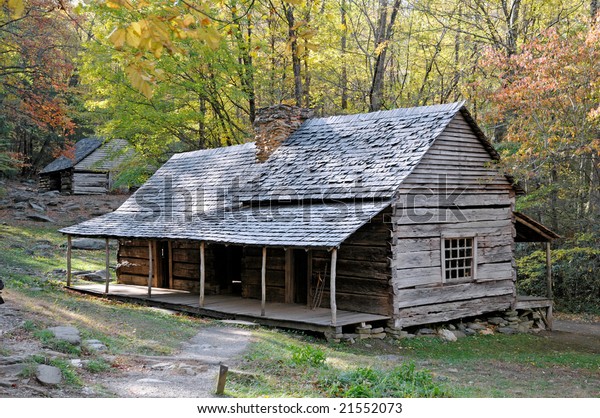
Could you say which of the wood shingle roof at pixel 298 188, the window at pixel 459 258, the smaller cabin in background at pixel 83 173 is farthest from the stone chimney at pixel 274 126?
the smaller cabin in background at pixel 83 173

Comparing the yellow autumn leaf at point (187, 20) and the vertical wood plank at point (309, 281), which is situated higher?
the yellow autumn leaf at point (187, 20)

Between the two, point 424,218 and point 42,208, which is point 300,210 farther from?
point 42,208

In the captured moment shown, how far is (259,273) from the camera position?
1791 cm

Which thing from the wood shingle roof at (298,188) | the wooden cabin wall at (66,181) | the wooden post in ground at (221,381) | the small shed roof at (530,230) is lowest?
the wooden post in ground at (221,381)

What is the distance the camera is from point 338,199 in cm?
1580

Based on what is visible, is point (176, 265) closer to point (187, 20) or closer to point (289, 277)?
point (289, 277)

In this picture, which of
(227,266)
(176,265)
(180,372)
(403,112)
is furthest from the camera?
(176,265)

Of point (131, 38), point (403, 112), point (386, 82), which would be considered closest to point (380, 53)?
point (386, 82)

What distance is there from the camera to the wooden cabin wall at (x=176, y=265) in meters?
19.6

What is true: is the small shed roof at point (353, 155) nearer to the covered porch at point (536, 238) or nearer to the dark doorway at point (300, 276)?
the dark doorway at point (300, 276)

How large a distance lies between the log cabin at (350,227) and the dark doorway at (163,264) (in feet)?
1.63

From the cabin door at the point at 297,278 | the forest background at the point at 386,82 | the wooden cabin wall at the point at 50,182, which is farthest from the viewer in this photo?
the wooden cabin wall at the point at 50,182

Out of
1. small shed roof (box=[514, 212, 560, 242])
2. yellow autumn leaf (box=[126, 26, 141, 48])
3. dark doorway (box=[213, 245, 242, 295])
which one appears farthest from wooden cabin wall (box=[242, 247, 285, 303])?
yellow autumn leaf (box=[126, 26, 141, 48])

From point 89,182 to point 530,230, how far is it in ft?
104
